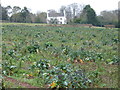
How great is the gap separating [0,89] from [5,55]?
4.27 m

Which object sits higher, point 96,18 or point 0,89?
point 96,18

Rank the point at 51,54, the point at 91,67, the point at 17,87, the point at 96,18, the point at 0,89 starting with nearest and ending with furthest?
1. the point at 0,89
2. the point at 17,87
3. the point at 91,67
4. the point at 51,54
5. the point at 96,18

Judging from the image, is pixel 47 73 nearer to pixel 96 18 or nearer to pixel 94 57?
Result: pixel 94 57

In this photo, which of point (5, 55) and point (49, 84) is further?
point (5, 55)

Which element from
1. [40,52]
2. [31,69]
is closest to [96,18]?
[40,52]

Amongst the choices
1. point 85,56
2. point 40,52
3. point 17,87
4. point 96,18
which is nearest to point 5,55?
point 40,52

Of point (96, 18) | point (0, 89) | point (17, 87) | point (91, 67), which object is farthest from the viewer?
point (96, 18)

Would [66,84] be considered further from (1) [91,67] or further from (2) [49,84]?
(1) [91,67]

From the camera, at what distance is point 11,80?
5250mm

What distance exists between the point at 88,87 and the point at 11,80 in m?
1.90

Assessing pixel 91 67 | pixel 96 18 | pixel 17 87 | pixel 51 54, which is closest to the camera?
pixel 17 87

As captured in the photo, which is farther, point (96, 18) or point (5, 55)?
point (96, 18)

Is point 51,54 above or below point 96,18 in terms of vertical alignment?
below

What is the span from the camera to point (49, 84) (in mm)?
4844
